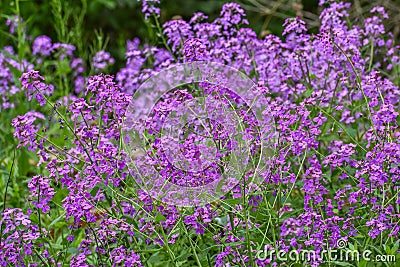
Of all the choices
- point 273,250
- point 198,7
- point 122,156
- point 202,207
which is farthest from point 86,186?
point 198,7

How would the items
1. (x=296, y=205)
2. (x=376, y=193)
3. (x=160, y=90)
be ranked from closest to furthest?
(x=376, y=193)
(x=296, y=205)
(x=160, y=90)

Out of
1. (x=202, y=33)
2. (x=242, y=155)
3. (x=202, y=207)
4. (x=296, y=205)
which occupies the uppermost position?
(x=202, y=33)

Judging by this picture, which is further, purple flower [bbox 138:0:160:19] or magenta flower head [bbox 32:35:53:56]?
magenta flower head [bbox 32:35:53:56]

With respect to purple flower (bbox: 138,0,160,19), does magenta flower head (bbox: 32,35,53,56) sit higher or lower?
lower

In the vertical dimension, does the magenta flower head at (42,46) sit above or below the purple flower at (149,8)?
below

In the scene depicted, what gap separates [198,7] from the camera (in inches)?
320

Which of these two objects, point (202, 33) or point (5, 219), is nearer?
point (5, 219)

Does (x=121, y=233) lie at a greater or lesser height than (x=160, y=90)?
lesser

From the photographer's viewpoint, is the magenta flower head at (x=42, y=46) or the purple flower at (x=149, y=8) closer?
the purple flower at (x=149, y=8)

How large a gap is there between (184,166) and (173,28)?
3.64ft

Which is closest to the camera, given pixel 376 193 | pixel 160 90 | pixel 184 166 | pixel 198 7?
pixel 184 166

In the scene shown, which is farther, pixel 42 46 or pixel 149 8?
pixel 42 46

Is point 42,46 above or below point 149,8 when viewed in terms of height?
below

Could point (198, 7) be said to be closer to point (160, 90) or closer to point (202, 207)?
point (160, 90)
